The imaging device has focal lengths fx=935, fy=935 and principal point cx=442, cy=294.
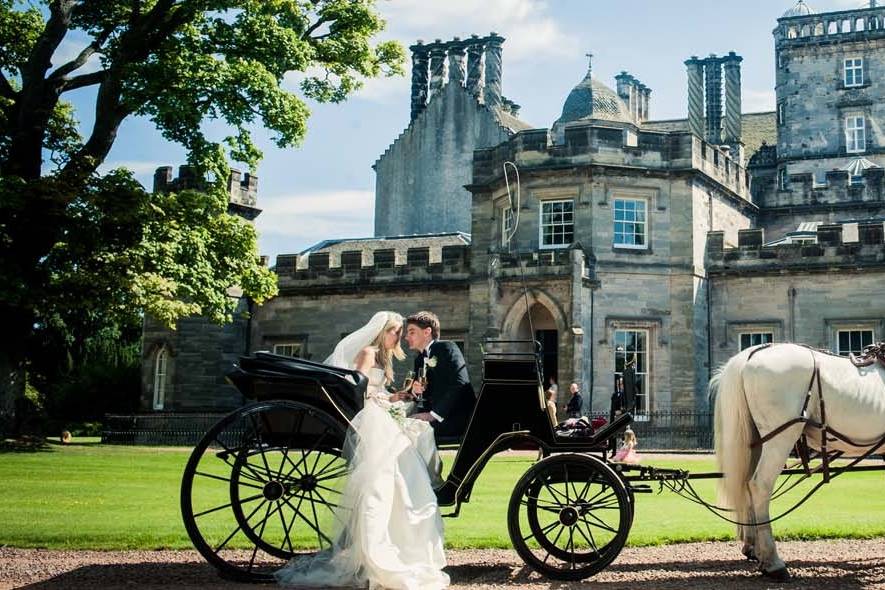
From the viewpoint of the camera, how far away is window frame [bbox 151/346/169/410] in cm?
2958

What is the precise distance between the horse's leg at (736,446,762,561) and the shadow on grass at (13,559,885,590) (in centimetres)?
12

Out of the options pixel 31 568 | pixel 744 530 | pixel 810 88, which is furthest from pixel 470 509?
pixel 810 88

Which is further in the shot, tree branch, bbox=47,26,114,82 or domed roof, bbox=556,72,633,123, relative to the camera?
domed roof, bbox=556,72,633,123

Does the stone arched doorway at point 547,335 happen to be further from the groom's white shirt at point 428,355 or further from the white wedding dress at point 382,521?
the white wedding dress at point 382,521

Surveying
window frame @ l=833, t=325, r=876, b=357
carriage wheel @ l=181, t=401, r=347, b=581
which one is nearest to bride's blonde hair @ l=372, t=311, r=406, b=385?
carriage wheel @ l=181, t=401, r=347, b=581

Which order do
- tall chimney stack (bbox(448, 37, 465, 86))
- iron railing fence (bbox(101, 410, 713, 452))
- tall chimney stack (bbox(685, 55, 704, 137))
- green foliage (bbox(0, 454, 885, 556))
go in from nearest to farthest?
green foliage (bbox(0, 454, 885, 556)) < iron railing fence (bbox(101, 410, 713, 452)) < tall chimney stack (bbox(448, 37, 465, 86)) < tall chimney stack (bbox(685, 55, 704, 137))

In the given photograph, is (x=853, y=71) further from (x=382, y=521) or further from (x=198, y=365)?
(x=382, y=521)

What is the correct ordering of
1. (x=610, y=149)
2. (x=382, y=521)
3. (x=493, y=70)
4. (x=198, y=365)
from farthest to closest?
(x=493, y=70)
(x=198, y=365)
(x=610, y=149)
(x=382, y=521)

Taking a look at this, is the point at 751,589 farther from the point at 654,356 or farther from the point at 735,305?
the point at 735,305

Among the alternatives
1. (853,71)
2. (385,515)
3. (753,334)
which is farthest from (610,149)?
(853,71)

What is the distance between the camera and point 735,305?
83.6ft

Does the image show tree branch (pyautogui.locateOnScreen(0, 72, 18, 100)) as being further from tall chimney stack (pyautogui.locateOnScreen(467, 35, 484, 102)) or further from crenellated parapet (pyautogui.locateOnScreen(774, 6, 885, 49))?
crenellated parapet (pyautogui.locateOnScreen(774, 6, 885, 49))

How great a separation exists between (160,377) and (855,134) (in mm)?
30347

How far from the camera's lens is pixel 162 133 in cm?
1906
